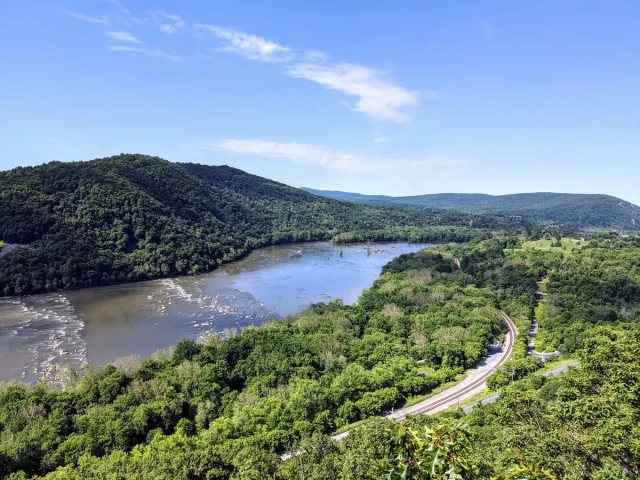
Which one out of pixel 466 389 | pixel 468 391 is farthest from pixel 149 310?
pixel 468 391

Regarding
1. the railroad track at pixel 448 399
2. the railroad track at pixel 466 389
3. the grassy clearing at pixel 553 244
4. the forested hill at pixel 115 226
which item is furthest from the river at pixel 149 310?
the grassy clearing at pixel 553 244

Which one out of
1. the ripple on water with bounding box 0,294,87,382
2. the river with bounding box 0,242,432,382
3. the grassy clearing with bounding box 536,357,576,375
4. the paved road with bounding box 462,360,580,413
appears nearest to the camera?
the paved road with bounding box 462,360,580,413

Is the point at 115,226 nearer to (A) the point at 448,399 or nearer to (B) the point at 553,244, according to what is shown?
A: (A) the point at 448,399

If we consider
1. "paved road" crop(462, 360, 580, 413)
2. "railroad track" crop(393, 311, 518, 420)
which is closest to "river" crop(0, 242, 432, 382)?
"railroad track" crop(393, 311, 518, 420)

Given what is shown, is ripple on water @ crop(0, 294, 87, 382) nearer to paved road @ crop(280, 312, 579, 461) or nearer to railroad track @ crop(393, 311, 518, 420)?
paved road @ crop(280, 312, 579, 461)

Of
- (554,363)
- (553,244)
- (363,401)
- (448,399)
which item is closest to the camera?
(363,401)
